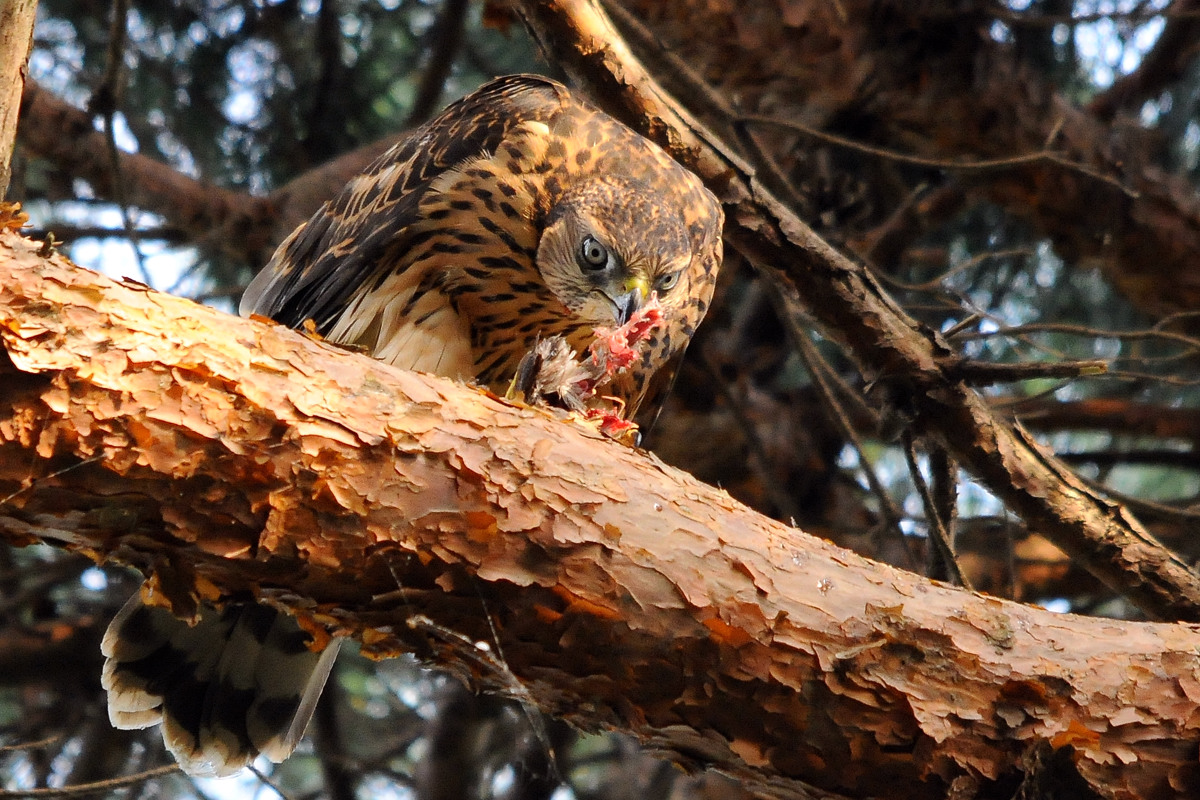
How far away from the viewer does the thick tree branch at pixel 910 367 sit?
2.89m

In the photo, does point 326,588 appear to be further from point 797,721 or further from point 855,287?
point 855,287

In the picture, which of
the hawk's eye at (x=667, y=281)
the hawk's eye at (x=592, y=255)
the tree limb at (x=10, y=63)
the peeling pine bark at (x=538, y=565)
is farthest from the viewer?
the hawk's eye at (x=667, y=281)

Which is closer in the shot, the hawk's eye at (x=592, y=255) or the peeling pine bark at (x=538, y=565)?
the peeling pine bark at (x=538, y=565)

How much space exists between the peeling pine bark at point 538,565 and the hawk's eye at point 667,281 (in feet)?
3.58

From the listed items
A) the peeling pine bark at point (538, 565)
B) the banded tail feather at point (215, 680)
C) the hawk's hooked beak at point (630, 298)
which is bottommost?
the banded tail feather at point (215, 680)

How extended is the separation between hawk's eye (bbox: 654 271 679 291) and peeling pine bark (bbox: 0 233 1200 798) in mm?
1091

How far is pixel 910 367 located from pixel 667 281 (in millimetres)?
645

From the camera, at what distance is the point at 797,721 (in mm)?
2053

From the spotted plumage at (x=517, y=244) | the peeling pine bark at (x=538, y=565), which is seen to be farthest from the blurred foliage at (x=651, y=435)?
the peeling pine bark at (x=538, y=565)

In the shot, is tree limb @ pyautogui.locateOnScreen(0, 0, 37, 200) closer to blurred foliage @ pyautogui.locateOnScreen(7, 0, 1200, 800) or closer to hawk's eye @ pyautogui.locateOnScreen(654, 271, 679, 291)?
hawk's eye @ pyautogui.locateOnScreen(654, 271, 679, 291)

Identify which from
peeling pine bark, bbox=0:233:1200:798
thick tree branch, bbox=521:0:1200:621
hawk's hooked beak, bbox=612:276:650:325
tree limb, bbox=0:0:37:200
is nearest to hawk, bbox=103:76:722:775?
Answer: hawk's hooked beak, bbox=612:276:650:325

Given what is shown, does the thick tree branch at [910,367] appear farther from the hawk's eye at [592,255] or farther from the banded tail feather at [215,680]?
the banded tail feather at [215,680]

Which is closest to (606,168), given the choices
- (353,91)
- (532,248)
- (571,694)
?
(532,248)

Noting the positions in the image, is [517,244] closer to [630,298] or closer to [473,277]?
[473,277]
